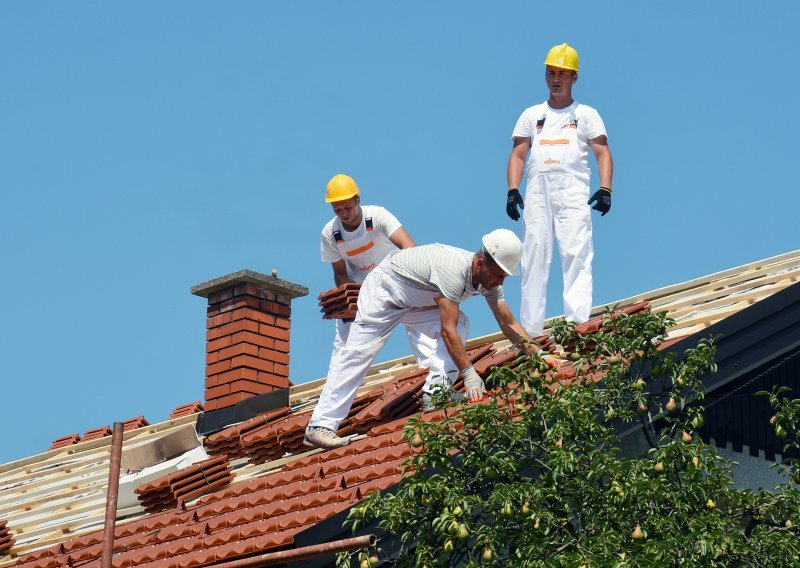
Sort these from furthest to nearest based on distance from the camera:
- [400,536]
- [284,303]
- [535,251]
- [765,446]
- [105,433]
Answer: [105,433], [284,303], [535,251], [765,446], [400,536]

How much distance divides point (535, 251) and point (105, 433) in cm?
668

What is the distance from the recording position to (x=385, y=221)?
1177cm

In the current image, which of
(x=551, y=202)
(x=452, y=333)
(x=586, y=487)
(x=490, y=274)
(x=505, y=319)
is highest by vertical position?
(x=551, y=202)

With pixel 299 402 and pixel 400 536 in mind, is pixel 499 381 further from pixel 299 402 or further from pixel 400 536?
pixel 299 402

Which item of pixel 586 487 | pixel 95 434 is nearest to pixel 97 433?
pixel 95 434

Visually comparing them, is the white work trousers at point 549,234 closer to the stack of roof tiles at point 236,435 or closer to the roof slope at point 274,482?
the roof slope at point 274,482

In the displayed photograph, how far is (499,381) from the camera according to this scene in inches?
321

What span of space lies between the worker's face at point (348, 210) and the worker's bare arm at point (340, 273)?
52cm

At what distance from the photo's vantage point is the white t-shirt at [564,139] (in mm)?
12031

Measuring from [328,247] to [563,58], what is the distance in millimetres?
2312

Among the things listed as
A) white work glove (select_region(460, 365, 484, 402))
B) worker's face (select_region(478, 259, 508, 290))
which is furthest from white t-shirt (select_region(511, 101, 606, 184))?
white work glove (select_region(460, 365, 484, 402))

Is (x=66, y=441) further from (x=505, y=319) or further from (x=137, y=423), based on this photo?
(x=505, y=319)

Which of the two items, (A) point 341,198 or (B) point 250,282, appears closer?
(A) point 341,198

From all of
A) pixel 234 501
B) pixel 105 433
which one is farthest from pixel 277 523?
pixel 105 433
